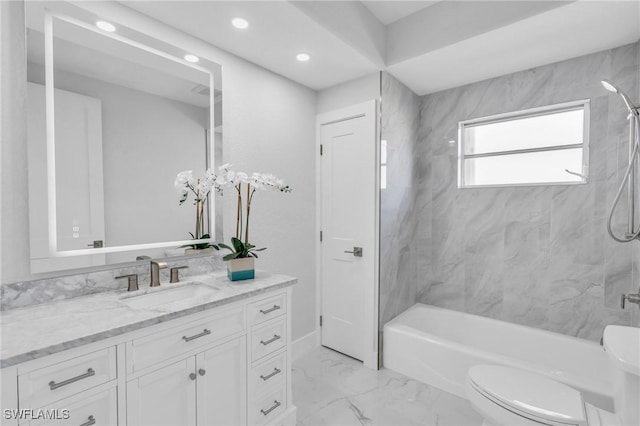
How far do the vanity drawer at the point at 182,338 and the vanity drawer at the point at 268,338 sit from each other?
0.39 feet

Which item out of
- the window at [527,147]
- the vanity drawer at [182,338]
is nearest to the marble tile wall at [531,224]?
the window at [527,147]

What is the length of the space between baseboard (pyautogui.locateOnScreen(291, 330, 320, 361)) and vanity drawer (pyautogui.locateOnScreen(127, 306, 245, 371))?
1280 millimetres

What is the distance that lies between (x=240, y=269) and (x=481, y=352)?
5.82 feet

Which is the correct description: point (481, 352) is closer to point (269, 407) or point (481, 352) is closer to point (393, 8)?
point (269, 407)

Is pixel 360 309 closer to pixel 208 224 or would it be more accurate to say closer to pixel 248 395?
pixel 248 395

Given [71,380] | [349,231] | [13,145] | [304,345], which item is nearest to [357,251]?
[349,231]

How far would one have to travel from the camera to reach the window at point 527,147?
2.35 m

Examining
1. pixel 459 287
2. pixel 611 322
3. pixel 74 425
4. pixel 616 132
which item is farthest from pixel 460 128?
pixel 74 425

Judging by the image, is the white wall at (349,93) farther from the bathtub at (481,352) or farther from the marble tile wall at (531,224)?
the bathtub at (481,352)

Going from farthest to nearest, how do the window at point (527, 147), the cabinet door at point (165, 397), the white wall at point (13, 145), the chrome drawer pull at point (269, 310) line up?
the window at point (527, 147), the chrome drawer pull at point (269, 310), the white wall at point (13, 145), the cabinet door at point (165, 397)

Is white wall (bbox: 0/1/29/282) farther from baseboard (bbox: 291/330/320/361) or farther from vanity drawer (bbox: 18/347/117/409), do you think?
baseboard (bbox: 291/330/320/361)

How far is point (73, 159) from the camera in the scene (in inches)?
59.0

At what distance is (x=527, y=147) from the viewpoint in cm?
260

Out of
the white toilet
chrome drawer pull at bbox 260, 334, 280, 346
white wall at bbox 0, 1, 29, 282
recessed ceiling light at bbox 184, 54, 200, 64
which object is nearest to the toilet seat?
the white toilet
